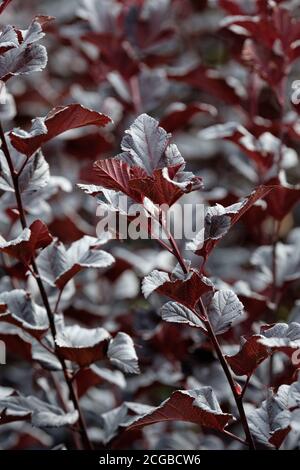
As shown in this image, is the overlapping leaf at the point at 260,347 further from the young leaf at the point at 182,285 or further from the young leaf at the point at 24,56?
the young leaf at the point at 24,56

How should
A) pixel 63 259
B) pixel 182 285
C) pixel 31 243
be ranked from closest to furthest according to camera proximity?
pixel 182 285
pixel 31 243
pixel 63 259

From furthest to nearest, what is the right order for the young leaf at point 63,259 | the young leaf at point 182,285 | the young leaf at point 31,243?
1. the young leaf at point 63,259
2. the young leaf at point 31,243
3. the young leaf at point 182,285

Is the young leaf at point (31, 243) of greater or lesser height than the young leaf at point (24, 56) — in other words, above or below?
below

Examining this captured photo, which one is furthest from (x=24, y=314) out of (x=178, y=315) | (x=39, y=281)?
(x=178, y=315)

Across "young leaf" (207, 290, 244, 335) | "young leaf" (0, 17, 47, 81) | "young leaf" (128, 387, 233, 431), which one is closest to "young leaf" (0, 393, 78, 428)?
"young leaf" (128, 387, 233, 431)

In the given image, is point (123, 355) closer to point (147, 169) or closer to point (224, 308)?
point (224, 308)

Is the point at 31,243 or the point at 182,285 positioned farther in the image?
the point at 31,243

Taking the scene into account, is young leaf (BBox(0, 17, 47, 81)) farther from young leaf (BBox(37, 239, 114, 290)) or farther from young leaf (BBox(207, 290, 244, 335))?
young leaf (BBox(207, 290, 244, 335))

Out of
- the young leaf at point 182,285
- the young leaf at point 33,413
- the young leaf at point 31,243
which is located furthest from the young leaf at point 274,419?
the young leaf at point 31,243

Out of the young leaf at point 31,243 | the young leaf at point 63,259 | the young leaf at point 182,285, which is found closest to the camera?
the young leaf at point 182,285

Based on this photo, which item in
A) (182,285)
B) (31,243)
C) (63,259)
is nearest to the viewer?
(182,285)

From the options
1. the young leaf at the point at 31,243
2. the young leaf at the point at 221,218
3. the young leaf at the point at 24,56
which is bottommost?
the young leaf at the point at 31,243
